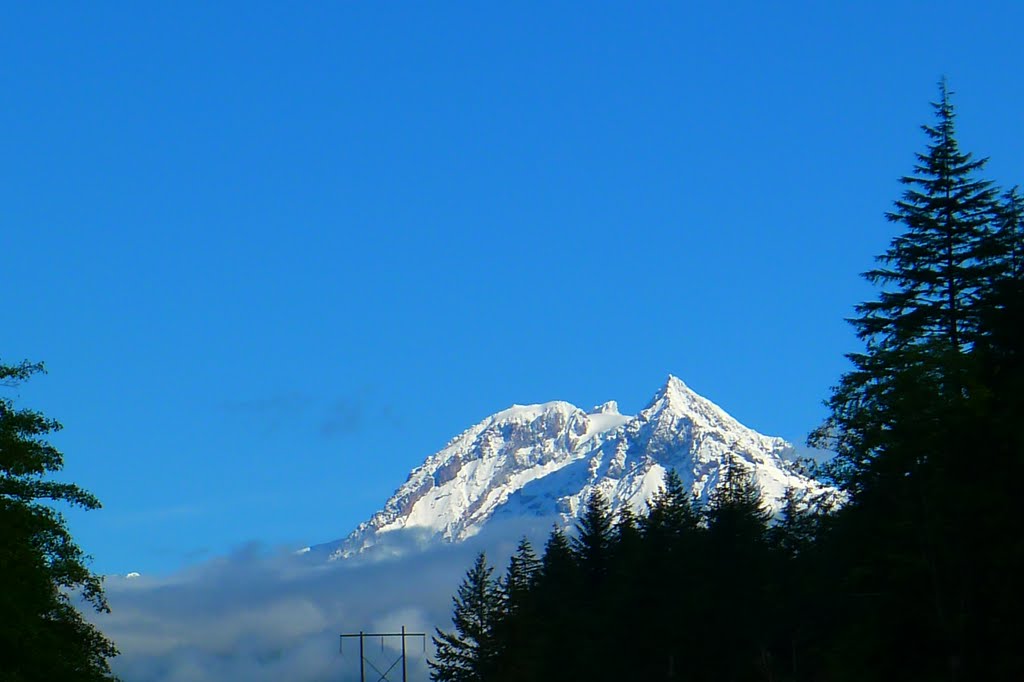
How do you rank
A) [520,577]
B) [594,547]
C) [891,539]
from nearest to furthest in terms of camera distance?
[891,539]
[594,547]
[520,577]

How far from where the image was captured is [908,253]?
64125 mm

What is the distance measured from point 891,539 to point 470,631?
331 ft

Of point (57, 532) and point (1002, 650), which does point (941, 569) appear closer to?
point (1002, 650)

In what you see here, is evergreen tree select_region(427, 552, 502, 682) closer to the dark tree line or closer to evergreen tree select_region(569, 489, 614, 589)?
evergreen tree select_region(569, 489, 614, 589)

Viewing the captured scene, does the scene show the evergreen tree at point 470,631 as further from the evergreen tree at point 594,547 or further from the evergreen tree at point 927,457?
the evergreen tree at point 927,457

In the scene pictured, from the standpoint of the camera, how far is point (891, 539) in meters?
54.9

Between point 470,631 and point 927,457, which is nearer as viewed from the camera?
point 927,457

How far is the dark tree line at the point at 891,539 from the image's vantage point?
160 ft

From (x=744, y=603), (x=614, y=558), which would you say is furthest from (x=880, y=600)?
(x=614, y=558)

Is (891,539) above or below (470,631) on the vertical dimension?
below

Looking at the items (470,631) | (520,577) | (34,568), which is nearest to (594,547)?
(520,577)

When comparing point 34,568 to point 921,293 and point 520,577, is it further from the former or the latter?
point 520,577

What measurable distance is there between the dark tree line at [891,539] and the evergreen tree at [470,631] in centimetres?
3611

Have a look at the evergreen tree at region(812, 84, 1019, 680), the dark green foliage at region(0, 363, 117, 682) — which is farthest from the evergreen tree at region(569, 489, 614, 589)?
the dark green foliage at region(0, 363, 117, 682)
